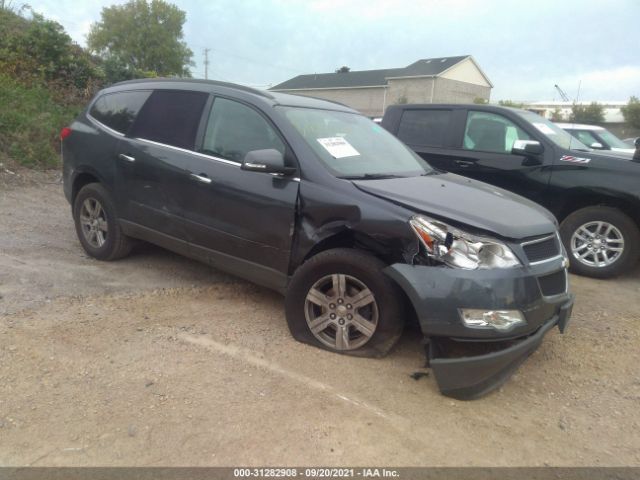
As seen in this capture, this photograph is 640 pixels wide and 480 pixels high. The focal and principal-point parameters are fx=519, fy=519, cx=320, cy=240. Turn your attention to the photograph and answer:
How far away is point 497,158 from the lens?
6.21 metres

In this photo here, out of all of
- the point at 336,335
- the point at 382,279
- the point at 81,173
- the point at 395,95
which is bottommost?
the point at 336,335

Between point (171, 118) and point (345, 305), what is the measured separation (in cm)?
239

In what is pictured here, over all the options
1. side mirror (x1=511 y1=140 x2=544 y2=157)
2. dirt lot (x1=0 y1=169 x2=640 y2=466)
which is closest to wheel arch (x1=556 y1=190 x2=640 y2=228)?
side mirror (x1=511 y1=140 x2=544 y2=157)

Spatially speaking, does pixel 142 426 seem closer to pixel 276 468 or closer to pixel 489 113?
pixel 276 468

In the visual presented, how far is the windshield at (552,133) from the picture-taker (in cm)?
603

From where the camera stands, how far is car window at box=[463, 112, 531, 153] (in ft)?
20.5

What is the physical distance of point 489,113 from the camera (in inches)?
255

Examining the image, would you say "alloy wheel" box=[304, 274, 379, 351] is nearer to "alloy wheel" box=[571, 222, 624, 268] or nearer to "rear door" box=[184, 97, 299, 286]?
"rear door" box=[184, 97, 299, 286]

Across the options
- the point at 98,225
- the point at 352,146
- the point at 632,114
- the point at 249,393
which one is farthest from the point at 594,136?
the point at 632,114

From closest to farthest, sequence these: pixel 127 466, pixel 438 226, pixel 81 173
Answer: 1. pixel 127 466
2. pixel 438 226
3. pixel 81 173

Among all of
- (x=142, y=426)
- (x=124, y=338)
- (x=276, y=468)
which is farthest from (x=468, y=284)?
(x=124, y=338)

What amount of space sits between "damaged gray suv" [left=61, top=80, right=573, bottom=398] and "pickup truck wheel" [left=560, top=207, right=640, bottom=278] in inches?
79.7

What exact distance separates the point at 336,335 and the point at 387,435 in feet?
2.89

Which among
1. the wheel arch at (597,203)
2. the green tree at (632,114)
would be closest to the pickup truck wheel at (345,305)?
the wheel arch at (597,203)
